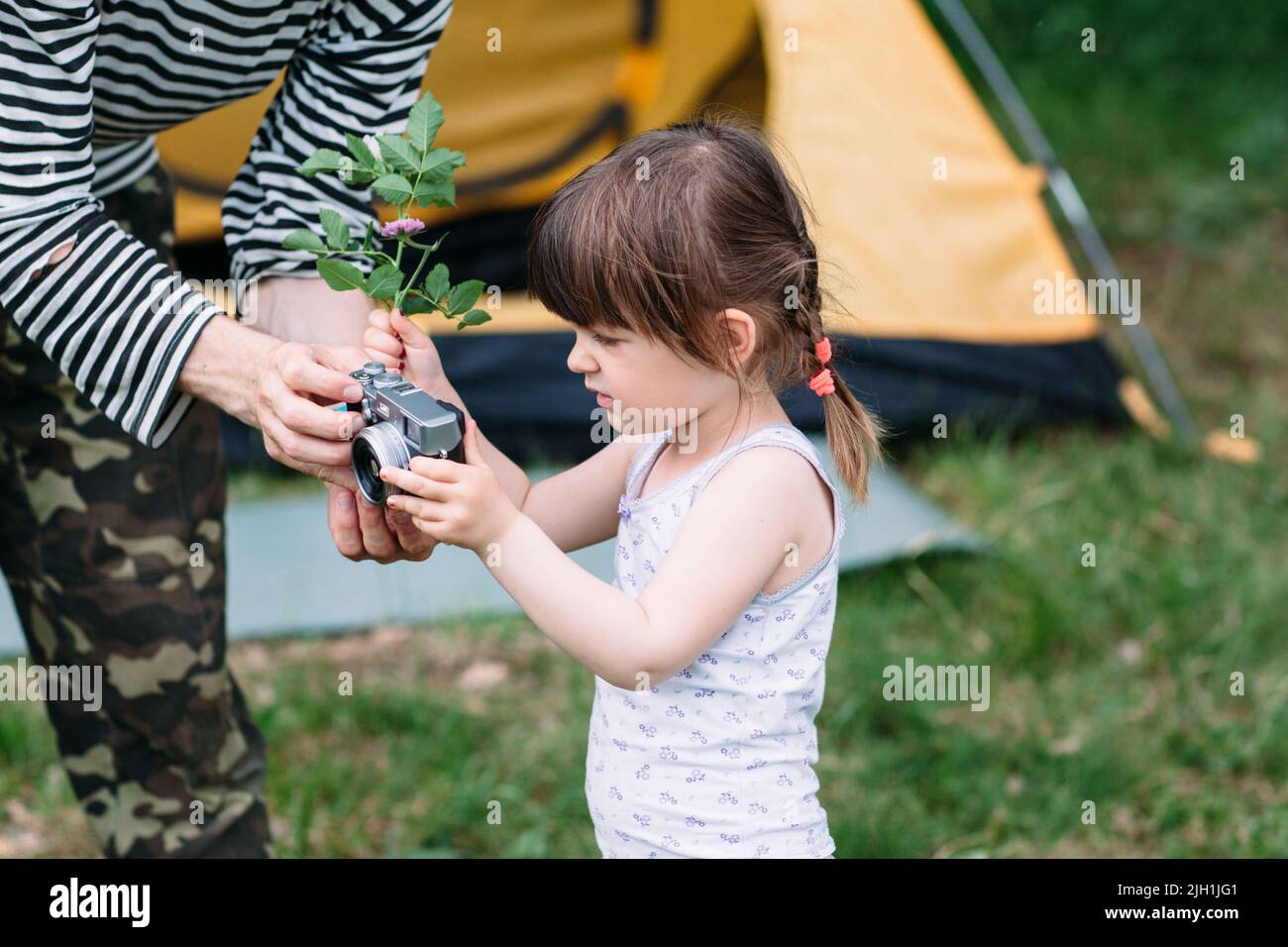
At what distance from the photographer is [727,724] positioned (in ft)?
4.29

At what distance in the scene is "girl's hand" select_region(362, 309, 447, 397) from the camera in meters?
1.30

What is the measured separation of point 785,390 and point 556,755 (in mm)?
1022

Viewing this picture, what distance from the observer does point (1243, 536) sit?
2.79 metres

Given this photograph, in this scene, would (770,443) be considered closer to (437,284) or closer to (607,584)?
(607,584)

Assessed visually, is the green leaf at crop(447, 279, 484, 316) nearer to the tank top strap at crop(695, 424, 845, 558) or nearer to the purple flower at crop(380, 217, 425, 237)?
the purple flower at crop(380, 217, 425, 237)

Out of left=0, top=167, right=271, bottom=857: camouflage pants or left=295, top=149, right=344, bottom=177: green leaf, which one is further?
left=0, top=167, right=271, bottom=857: camouflage pants

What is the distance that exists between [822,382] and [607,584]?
288 mm

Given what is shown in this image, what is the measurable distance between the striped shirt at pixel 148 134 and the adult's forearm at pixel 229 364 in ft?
0.04

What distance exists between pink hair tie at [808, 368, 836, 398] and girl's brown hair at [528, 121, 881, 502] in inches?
0.9

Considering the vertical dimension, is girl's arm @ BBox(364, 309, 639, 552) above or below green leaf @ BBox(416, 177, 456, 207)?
below
